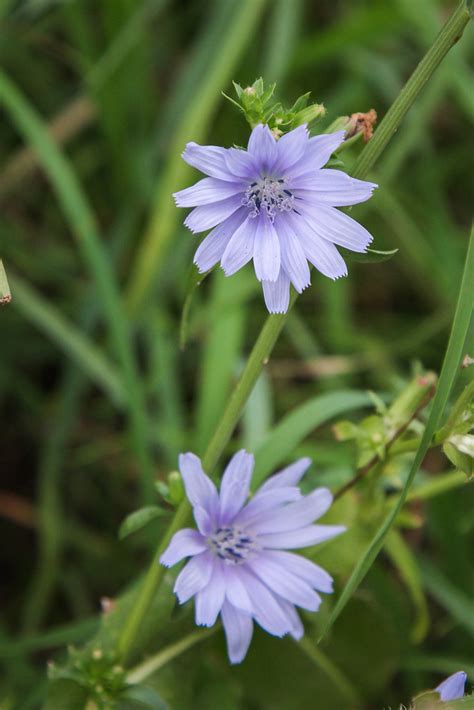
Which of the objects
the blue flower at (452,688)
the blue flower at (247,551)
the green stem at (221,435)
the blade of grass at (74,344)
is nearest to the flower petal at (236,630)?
the blue flower at (247,551)

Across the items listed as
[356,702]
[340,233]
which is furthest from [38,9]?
[356,702]

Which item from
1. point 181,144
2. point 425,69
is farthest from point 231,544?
point 181,144

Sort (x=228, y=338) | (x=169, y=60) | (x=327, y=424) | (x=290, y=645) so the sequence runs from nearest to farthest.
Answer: (x=290, y=645)
(x=228, y=338)
(x=327, y=424)
(x=169, y=60)

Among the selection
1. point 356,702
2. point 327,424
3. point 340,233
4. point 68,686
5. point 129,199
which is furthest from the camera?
point 129,199

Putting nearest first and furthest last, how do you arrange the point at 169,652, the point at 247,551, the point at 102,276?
the point at 247,551 < the point at 169,652 < the point at 102,276

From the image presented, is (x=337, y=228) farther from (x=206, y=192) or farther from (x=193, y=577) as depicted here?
(x=193, y=577)

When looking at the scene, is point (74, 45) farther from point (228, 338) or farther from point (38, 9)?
point (228, 338)

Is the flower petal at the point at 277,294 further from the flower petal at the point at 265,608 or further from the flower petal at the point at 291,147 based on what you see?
the flower petal at the point at 265,608

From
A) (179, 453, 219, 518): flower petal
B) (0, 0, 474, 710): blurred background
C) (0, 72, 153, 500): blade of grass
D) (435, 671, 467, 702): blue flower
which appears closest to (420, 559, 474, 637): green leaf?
(0, 0, 474, 710): blurred background
